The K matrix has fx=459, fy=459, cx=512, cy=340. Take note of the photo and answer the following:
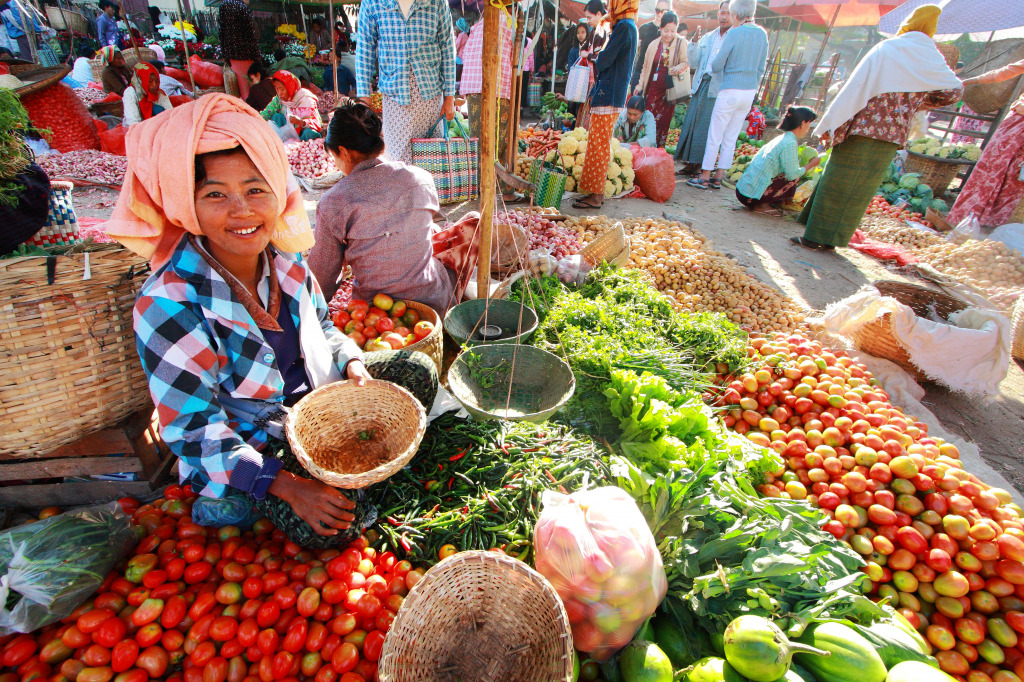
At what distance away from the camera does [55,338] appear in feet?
5.18

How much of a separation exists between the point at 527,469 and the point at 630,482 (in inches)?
16.9

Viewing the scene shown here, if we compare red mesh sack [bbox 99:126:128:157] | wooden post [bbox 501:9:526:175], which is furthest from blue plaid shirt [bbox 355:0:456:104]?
red mesh sack [bbox 99:126:128:157]

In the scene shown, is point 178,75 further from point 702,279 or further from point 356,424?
point 356,424

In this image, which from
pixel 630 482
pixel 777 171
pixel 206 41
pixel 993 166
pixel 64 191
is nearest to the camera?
pixel 630 482

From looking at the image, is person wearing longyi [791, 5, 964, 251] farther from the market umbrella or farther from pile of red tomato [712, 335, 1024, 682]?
the market umbrella

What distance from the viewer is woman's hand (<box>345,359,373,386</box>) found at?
1750mm

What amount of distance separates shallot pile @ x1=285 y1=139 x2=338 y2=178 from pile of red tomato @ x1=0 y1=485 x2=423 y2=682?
19.0 feet

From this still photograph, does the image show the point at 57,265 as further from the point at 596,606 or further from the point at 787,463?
the point at 787,463

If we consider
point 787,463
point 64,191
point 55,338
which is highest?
point 64,191

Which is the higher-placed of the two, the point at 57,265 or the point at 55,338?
the point at 57,265

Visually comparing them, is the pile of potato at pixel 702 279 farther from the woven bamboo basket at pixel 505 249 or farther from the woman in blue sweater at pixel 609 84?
the woman in blue sweater at pixel 609 84

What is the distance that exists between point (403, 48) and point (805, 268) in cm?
467

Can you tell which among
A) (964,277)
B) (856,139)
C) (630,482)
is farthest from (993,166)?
(630,482)

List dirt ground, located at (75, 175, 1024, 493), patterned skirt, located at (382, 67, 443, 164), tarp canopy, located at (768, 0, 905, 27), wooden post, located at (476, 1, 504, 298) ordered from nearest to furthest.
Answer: wooden post, located at (476, 1, 504, 298) → dirt ground, located at (75, 175, 1024, 493) → patterned skirt, located at (382, 67, 443, 164) → tarp canopy, located at (768, 0, 905, 27)
